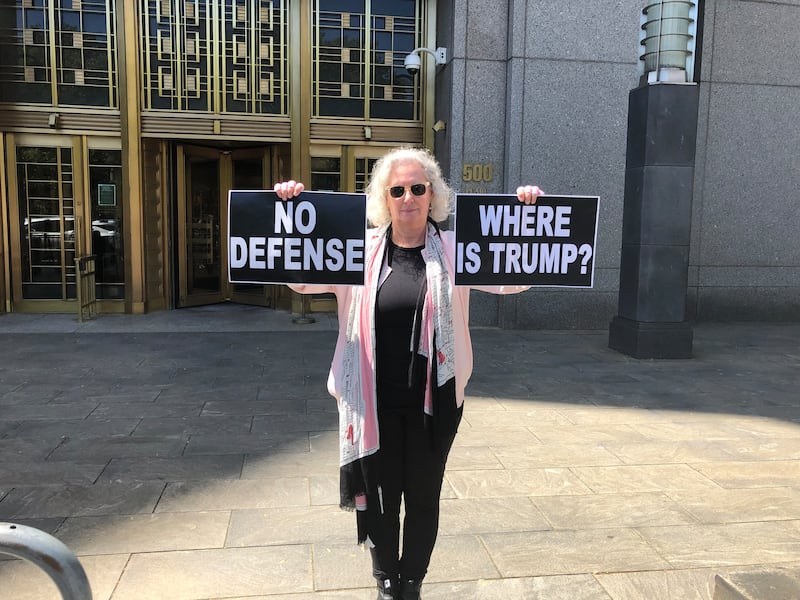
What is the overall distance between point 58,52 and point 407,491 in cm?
1026

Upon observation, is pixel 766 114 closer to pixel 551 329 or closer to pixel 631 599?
pixel 551 329

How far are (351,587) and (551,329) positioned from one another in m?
7.36

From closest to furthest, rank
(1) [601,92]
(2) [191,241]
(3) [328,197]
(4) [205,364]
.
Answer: (3) [328,197]
(4) [205,364]
(1) [601,92]
(2) [191,241]

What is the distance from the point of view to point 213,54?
33.9 ft

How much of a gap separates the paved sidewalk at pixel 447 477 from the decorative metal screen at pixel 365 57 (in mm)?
5107

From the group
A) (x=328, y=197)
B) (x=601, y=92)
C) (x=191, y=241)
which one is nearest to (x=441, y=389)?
(x=328, y=197)

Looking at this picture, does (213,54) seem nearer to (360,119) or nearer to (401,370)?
(360,119)

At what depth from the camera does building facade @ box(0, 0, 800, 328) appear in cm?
957

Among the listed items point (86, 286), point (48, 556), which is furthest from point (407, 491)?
point (86, 286)

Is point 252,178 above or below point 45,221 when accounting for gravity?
above

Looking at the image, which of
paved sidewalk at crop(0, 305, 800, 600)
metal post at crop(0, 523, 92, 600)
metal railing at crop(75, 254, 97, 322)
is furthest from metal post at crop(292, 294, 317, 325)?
metal post at crop(0, 523, 92, 600)

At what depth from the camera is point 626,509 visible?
12.4 ft

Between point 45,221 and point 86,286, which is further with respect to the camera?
point 45,221

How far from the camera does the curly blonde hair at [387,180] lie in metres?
2.57
